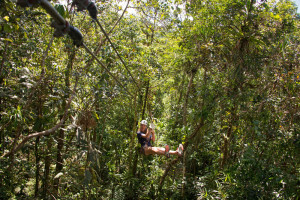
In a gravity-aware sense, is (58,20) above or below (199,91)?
above

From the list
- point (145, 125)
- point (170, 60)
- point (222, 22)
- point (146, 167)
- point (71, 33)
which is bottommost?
point (146, 167)

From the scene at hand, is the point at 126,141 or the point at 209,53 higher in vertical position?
the point at 209,53

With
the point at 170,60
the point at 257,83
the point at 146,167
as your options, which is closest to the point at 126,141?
the point at 146,167

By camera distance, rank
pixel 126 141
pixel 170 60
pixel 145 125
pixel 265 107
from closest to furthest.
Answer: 1. pixel 265 107
2. pixel 145 125
3. pixel 170 60
4. pixel 126 141

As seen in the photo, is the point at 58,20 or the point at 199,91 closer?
the point at 58,20

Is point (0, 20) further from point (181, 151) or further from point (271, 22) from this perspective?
point (271, 22)

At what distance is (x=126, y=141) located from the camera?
6.82 meters

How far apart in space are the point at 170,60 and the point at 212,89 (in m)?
1.50

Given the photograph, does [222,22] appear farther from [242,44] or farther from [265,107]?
[265,107]

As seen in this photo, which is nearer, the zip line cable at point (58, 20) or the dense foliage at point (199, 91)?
the zip line cable at point (58, 20)

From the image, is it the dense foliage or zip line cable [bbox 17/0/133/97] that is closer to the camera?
zip line cable [bbox 17/0/133/97]

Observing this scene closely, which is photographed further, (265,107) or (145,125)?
(145,125)

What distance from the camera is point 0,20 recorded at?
7.53 feet

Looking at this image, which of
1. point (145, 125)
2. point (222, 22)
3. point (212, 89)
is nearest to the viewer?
point (222, 22)
